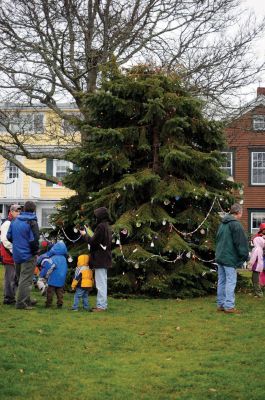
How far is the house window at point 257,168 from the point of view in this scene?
122 ft

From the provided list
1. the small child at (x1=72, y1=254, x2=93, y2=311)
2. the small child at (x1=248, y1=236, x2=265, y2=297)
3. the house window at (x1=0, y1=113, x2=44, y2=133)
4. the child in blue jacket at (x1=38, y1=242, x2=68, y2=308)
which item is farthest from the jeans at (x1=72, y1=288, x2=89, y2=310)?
the house window at (x1=0, y1=113, x2=44, y2=133)

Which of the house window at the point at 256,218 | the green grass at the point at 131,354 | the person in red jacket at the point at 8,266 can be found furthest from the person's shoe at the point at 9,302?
the house window at the point at 256,218

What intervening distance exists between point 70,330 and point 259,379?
140 inches

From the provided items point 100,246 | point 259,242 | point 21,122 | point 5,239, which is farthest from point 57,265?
point 21,122

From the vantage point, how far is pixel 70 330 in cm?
968

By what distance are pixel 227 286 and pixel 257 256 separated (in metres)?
3.48

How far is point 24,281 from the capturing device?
468 inches

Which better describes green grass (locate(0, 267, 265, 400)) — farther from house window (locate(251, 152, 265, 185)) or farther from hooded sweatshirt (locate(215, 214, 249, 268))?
house window (locate(251, 152, 265, 185))

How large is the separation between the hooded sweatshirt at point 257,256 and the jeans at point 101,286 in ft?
14.1

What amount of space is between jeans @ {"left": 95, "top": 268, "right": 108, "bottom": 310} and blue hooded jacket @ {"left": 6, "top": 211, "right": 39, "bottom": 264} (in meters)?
1.20

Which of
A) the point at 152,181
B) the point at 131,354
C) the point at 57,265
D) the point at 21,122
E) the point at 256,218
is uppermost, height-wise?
the point at 21,122

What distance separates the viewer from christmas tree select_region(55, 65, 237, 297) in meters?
14.7

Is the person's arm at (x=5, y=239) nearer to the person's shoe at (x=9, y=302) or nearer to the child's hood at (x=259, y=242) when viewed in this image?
the person's shoe at (x=9, y=302)

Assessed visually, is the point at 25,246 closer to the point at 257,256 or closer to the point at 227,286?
the point at 227,286
